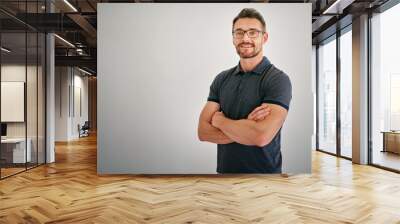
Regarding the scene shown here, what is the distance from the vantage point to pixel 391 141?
27.2 feet

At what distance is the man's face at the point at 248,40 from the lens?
674cm

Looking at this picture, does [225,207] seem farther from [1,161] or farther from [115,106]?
[1,161]

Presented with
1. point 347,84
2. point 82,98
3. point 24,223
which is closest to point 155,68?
point 24,223

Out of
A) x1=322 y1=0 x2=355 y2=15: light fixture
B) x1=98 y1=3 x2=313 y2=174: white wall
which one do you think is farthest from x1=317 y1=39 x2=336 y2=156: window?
x1=98 y1=3 x2=313 y2=174: white wall

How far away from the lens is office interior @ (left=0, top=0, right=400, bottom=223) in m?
7.20

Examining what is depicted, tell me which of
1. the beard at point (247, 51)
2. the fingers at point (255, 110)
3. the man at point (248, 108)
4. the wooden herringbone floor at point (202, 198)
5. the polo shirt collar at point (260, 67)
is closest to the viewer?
the wooden herringbone floor at point (202, 198)

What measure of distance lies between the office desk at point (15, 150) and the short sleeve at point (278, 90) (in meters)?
4.65

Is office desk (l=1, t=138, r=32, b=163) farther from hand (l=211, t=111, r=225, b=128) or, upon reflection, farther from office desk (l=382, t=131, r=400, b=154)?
office desk (l=382, t=131, r=400, b=154)

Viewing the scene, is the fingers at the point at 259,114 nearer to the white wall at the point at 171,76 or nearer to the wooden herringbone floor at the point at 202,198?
the white wall at the point at 171,76

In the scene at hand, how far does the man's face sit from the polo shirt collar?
18 cm

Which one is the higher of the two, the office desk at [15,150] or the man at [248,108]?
Answer: the man at [248,108]

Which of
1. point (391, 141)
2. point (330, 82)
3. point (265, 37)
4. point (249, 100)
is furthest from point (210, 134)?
point (330, 82)

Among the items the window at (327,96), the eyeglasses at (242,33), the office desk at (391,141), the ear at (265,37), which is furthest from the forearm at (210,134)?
the window at (327,96)

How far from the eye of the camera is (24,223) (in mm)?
4078
